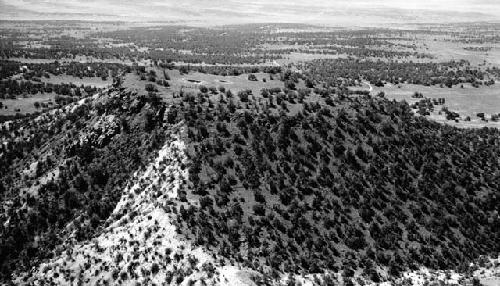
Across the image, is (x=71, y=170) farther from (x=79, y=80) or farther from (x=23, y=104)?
(x=79, y=80)

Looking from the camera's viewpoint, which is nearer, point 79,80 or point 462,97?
point 462,97

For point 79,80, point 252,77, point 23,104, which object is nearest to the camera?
point 252,77

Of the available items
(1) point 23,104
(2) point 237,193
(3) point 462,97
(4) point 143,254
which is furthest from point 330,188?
(3) point 462,97

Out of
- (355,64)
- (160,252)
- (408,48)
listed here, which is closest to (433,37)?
(408,48)

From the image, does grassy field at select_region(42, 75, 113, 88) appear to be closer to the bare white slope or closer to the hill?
the hill

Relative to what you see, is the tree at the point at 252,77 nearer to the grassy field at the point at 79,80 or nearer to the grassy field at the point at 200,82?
the grassy field at the point at 200,82

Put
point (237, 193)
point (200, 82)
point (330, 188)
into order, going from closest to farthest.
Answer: point (237, 193)
point (330, 188)
point (200, 82)
